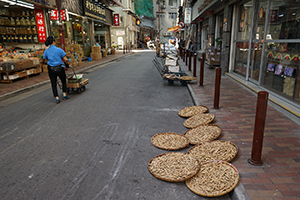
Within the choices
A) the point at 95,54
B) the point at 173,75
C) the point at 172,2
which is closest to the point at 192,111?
the point at 173,75

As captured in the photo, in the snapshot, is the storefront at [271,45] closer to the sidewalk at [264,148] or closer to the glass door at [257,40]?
the glass door at [257,40]

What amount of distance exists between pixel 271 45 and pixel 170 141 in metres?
4.53

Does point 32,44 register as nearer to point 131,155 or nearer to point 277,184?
point 131,155

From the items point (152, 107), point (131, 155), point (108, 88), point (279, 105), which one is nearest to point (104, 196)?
point (131, 155)

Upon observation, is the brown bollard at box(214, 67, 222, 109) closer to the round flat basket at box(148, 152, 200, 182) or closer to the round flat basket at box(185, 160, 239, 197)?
the round flat basket at box(148, 152, 200, 182)

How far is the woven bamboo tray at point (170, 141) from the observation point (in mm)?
3957

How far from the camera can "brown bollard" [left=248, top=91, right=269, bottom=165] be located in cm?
302

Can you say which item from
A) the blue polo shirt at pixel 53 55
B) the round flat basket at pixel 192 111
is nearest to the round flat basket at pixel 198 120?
the round flat basket at pixel 192 111

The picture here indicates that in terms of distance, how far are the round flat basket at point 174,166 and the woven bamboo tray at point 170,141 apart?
11.7 inches

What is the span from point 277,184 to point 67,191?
2.71m

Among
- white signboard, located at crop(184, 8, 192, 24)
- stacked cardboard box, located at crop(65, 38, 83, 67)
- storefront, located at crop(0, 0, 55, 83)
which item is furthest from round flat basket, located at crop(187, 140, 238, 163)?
white signboard, located at crop(184, 8, 192, 24)

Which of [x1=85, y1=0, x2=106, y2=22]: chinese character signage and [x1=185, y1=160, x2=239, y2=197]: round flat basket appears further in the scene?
[x1=85, y1=0, x2=106, y2=22]: chinese character signage

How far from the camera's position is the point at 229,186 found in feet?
9.04

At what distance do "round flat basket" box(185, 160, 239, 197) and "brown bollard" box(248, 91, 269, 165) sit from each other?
41 cm
